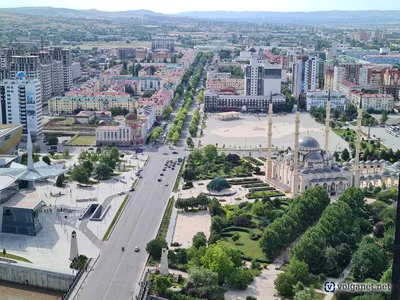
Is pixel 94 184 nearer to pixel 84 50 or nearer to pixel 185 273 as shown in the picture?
pixel 185 273

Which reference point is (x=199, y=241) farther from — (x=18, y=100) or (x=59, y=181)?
(x=18, y=100)

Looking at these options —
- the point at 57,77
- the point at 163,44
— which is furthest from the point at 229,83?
the point at 163,44

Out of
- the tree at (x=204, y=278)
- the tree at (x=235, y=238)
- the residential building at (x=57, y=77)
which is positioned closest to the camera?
the tree at (x=204, y=278)

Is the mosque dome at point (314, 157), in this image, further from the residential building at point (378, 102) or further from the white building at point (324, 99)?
the residential building at point (378, 102)

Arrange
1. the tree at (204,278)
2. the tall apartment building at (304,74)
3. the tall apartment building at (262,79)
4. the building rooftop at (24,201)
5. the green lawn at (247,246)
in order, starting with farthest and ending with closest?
the tall apartment building at (304,74)
the tall apartment building at (262,79)
the building rooftop at (24,201)
the green lawn at (247,246)
the tree at (204,278)

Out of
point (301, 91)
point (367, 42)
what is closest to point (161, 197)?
point (301, 91)

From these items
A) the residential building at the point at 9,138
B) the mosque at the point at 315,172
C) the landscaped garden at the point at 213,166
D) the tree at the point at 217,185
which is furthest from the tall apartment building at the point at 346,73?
the residential building at the point at 9,138
